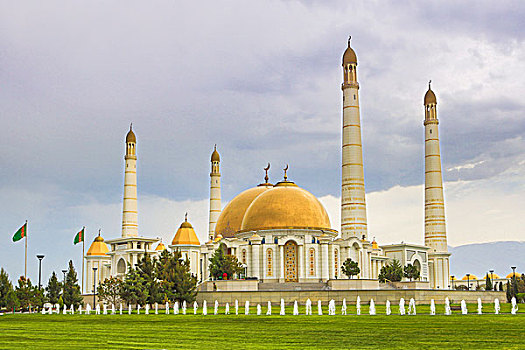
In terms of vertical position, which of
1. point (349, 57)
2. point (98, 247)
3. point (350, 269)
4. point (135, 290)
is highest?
point (349, 57)

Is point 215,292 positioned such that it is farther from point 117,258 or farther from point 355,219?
point 117,258

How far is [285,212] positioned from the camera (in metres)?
67.2

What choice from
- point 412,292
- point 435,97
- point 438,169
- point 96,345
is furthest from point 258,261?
point 96,345

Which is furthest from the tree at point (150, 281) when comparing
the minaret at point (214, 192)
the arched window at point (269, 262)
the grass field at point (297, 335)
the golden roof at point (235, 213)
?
the minaret at point (214, 192)

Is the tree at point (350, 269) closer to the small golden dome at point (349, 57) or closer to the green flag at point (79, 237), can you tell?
the small golden dome at point (349, 57)

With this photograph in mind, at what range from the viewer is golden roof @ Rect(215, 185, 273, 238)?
73.6 m

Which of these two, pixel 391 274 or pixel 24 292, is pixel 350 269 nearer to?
pixel 391 274

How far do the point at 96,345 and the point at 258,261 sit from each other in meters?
46.8

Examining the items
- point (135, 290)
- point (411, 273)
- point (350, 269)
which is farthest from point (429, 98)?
point (135, 290)

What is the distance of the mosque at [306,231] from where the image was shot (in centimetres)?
6522

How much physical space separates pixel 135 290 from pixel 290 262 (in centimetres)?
2300

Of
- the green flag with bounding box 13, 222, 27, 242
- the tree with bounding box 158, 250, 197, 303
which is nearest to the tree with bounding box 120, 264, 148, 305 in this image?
the tree with bounding box 158, 250, 197, 303

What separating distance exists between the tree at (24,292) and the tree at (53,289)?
1.43m

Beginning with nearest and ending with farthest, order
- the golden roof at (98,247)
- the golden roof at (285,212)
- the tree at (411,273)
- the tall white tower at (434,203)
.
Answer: the golden roof at (285,212), the tree at (411,273), the tall white tower at (434,203), the golden roof at (98,247)
